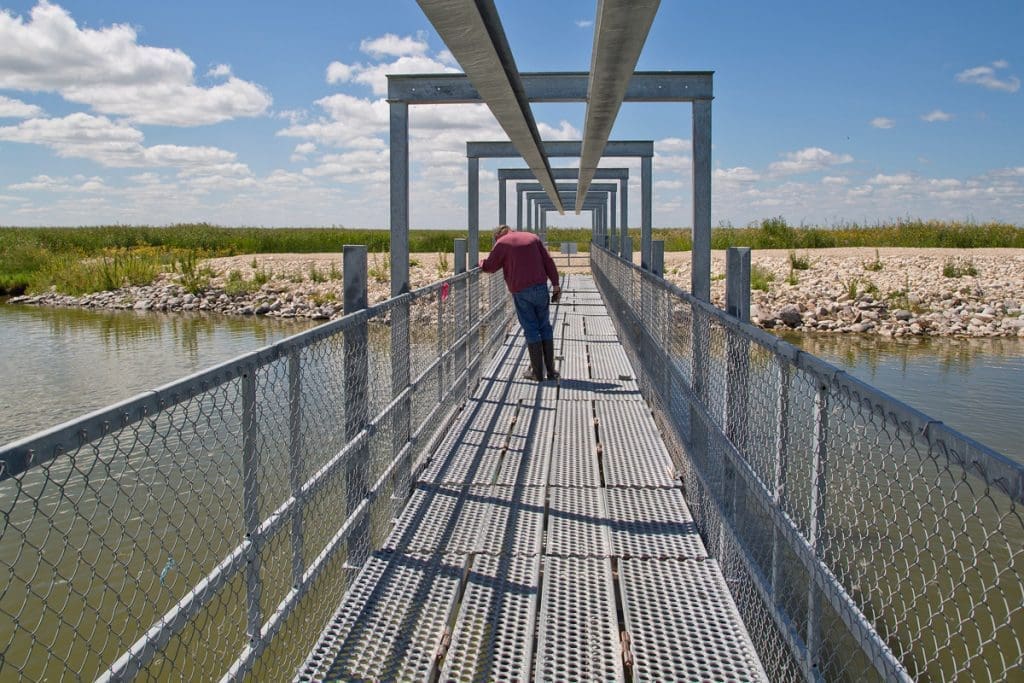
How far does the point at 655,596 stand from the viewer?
4.01 meters

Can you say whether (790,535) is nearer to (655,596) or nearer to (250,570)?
(655,596)

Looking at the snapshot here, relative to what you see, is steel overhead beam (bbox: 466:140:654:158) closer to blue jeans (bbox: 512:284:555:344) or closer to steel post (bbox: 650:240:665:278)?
steel post (bbox: 650:240:665:278)

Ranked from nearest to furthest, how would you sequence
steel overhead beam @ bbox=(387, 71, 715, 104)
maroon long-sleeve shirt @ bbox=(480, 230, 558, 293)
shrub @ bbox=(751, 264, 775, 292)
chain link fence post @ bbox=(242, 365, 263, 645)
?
chain link fence post @ bbox=(242, 365, 263, 645), steel overhead beam @ bbox=(387, 71, 715, 104), maroon long-sleeve shirt @ bbox=(480, 230, 558, 293), shrub @ bbox=(751, 264, 775, 292)

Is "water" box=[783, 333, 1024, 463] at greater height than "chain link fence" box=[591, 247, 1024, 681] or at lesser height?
lesser

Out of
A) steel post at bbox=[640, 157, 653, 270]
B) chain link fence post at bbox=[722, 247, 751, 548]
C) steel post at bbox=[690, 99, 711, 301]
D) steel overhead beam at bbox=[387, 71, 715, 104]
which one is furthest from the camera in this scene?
steel post at bbox=[640, 157, 653, 270]

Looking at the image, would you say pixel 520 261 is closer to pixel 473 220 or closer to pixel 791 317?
pixel 473 220

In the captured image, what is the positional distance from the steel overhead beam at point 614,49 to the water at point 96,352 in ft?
22.4

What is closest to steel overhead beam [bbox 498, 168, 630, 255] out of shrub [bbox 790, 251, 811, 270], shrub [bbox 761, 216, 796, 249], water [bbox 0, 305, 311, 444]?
water [bbox 0, 305, 311, 444]

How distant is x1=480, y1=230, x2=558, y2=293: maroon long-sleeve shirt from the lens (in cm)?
821

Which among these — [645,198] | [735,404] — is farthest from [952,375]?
[735,404]

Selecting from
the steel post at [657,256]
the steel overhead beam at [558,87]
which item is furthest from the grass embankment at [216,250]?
the steel overhead beam at [558,87]

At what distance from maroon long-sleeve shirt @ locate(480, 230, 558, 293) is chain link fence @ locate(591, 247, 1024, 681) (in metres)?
1.18

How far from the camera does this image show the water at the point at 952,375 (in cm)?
1036

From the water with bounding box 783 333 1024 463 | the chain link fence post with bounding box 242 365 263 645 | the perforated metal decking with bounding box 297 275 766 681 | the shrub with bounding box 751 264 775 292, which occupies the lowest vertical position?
the water with bounding box 783 333 1024 463
